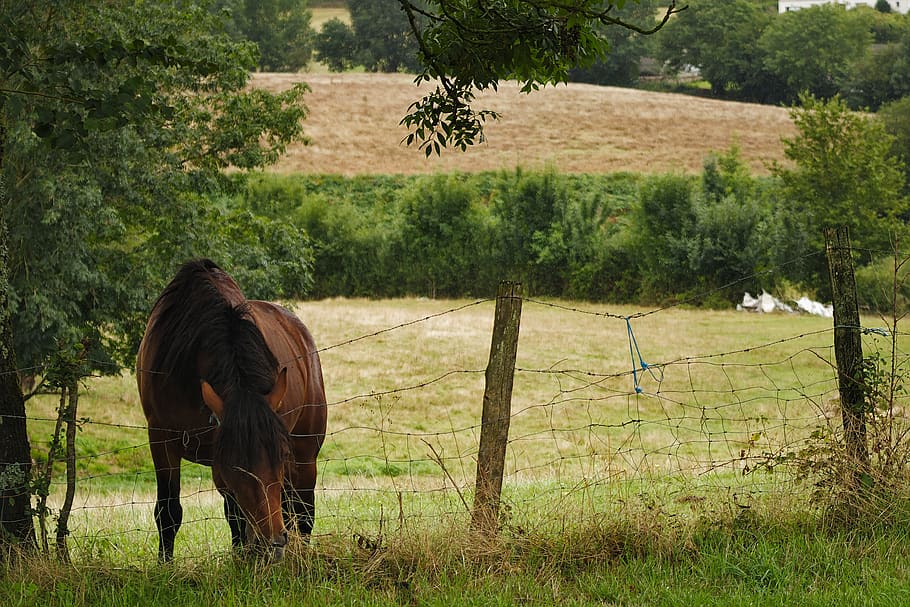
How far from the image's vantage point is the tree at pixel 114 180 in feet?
42.4

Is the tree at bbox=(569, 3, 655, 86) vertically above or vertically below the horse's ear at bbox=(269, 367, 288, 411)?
above

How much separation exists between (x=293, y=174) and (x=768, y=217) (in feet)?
91.1

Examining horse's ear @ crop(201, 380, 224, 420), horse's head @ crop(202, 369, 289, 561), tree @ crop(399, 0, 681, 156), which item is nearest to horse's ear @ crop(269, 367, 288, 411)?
horse's head @ crop(202, 369, 289, 561)

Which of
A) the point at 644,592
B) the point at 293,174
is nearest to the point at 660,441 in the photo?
the point at 644,592

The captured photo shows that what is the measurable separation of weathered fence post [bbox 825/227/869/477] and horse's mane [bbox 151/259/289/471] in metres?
3.26

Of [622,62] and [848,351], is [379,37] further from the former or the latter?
[848,351]

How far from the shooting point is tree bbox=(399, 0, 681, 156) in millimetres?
4523

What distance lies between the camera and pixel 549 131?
6431cm

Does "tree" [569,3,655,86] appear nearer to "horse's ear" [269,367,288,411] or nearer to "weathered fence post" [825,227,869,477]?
"weathered fence post" [825,227,869,477]

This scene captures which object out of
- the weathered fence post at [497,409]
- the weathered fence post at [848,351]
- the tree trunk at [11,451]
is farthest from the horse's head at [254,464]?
the weathered fence post at [848,351]

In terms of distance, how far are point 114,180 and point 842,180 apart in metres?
34.7

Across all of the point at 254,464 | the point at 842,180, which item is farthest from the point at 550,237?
the point at 254,464

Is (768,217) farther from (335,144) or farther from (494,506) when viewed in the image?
(494,506)

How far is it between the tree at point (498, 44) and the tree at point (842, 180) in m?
37.1
